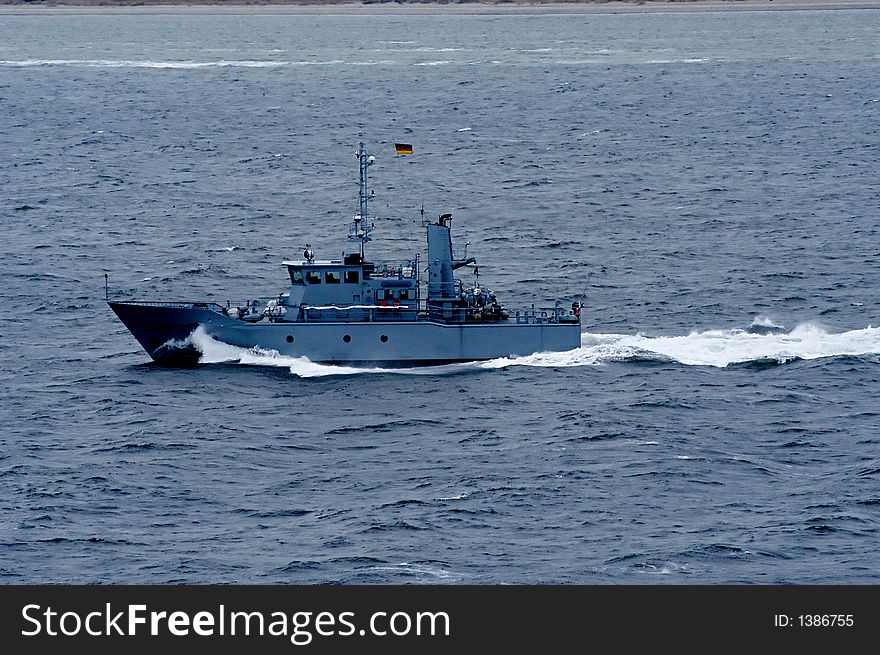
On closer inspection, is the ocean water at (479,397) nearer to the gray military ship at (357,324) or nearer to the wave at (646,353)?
the wave at (646,353)

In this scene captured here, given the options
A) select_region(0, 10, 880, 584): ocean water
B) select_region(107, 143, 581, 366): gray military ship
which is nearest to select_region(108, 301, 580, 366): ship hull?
select_region(107, 143, 581, 366): gray military ship

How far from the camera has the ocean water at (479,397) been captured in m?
56.8

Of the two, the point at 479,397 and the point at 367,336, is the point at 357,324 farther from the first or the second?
the point at 479,397

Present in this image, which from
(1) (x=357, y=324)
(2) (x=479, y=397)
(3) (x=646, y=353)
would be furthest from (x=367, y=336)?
(3) (x=646, y=353)

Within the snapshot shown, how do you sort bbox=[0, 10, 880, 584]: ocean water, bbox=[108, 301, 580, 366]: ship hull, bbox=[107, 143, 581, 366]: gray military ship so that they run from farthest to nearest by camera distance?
bbox=[107, 143, 581, 366]: gray military ship → bbox=[108, 301, 580, 366]: ship hull → bbox=[0, 10, 880, 584]: ocean water

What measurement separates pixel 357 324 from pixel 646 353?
15130 mm

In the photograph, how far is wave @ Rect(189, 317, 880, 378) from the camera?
81375 millimetres

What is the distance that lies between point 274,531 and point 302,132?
11740 cm

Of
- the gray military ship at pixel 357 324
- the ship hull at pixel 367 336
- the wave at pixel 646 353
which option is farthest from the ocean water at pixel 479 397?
the gray military ship at pixel 357 324

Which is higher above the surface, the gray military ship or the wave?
the gray military ship

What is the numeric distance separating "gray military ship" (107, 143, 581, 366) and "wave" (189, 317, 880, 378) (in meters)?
0.46

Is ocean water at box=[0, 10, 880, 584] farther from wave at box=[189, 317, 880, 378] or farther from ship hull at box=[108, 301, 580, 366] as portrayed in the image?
ship hull at box=[108, 301, 580, 366]

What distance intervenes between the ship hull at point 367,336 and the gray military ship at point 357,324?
0.05 m

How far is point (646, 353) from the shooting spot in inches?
3253
